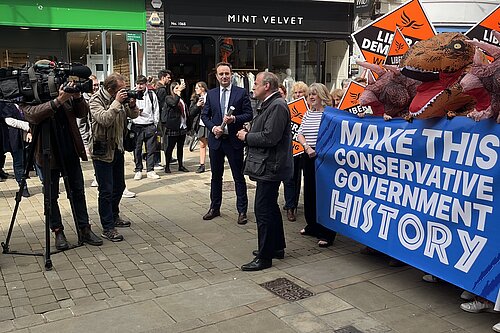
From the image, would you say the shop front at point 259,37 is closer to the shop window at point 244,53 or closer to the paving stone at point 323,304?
the shop window at point 244,53

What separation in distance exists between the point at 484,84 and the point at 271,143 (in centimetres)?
188

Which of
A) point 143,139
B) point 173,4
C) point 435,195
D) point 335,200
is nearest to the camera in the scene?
point 435,195

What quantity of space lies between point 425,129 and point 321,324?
5.96 ft

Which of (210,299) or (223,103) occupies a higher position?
(223,103)

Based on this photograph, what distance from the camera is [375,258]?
535 cm

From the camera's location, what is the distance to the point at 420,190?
14.2 feet

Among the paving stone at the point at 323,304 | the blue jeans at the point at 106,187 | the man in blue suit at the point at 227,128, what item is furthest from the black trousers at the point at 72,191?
the paving stone at the point at 323,304

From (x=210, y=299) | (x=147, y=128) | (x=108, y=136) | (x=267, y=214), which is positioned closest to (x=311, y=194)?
(x=267, y=214)

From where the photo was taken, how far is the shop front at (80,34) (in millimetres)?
11961

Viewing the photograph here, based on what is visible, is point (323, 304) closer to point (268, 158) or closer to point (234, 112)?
point (268, 158)

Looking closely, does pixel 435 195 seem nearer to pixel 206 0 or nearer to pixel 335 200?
pixel 335 200

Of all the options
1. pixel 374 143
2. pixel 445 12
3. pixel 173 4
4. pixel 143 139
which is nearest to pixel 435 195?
pixel 374 143

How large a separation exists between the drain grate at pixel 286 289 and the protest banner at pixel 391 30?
9.29 feet

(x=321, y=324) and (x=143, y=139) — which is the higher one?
(x=143, y=139)
